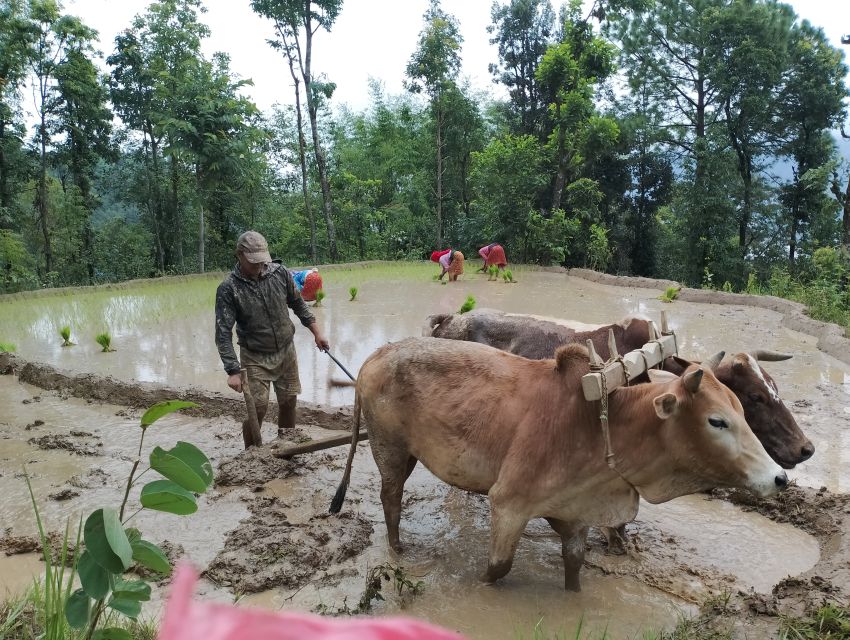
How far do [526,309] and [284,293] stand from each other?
941 cm

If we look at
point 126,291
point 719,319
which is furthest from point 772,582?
point 126,291

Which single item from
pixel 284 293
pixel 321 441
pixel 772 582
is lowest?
pixel 772 582

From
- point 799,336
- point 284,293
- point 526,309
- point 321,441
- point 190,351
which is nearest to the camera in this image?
point 321,441

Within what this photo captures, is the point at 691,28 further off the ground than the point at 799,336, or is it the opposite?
the point at 691,28

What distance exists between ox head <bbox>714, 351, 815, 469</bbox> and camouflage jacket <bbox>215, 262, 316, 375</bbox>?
3.61 meters

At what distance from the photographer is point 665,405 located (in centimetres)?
303

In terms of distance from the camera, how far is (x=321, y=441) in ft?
16.5

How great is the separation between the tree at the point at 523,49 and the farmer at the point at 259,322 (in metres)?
22.5

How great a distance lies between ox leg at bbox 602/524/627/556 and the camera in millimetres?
4195

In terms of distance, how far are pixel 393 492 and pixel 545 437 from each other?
4.23 feet

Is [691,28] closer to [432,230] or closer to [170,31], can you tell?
[432,230]

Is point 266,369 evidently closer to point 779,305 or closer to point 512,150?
point 779,305

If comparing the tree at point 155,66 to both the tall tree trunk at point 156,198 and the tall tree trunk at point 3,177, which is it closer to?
the tall tree trunk at point 156,198

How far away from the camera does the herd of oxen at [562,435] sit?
309 cm
